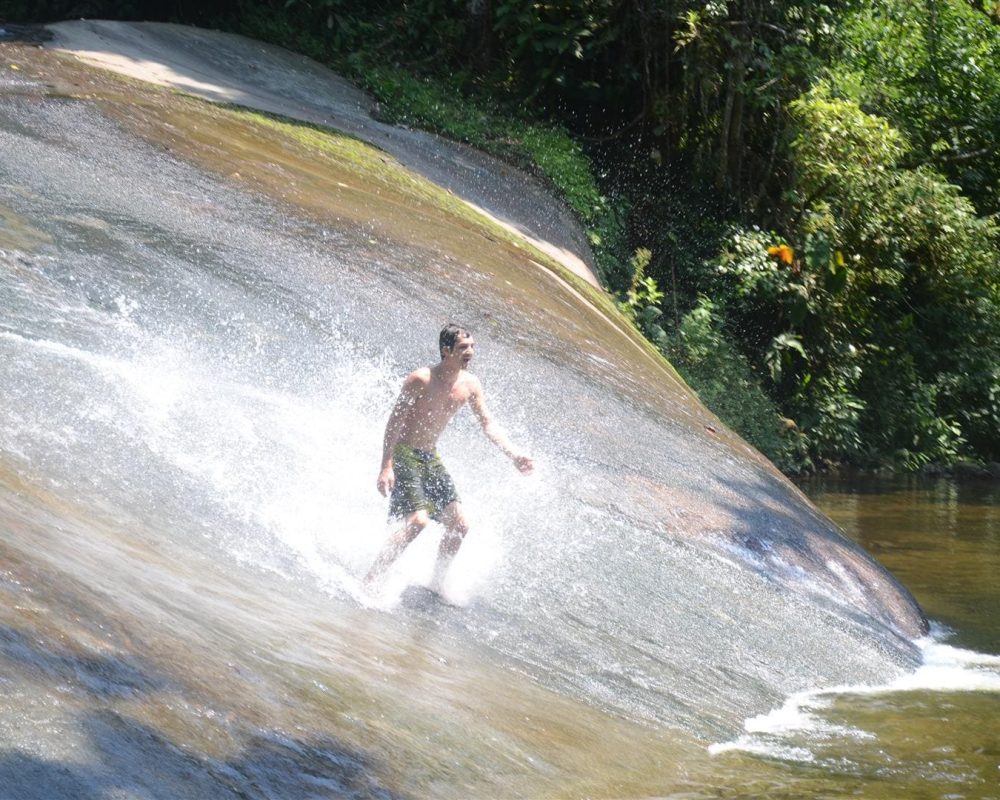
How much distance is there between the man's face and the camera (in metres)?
7.92

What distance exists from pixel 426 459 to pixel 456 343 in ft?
2.14

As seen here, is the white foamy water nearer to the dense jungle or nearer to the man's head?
the man's head

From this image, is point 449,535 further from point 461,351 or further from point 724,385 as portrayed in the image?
point 724,385

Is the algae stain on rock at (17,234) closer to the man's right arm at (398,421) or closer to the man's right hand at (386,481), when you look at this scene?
the man's right arm at (398,421)

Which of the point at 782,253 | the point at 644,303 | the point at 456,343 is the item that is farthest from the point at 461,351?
the point at 782,253

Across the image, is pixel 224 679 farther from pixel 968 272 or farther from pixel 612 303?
pixel 968 272

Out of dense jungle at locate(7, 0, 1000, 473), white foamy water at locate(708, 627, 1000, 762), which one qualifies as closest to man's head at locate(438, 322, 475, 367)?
white foamy water at locate(708, 627, 1000, 762)

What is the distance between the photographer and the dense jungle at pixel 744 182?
1828cm

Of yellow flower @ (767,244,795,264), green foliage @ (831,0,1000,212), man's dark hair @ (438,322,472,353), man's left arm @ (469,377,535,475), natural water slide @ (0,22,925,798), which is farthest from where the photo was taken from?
green foliage @ (831,0,1000,212)

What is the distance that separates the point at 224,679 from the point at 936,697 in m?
4.90

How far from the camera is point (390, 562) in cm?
764

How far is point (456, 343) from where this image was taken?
792 centimetres

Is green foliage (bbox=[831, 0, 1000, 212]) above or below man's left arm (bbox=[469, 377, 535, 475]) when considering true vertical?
above

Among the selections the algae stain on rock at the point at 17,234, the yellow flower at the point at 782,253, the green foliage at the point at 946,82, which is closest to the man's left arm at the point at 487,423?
the algae stain on rock at the point at 17,234
